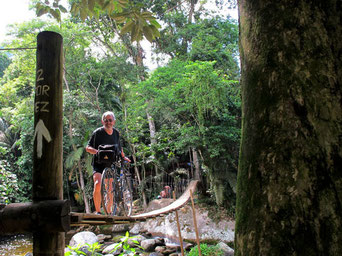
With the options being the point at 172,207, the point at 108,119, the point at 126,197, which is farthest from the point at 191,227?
the point at 108,119

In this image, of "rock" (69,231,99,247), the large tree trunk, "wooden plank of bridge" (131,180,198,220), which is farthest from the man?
"rock" (69,231,99,247)

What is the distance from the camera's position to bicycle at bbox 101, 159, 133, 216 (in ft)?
9.05

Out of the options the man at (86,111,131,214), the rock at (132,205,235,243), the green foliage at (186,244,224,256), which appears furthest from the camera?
the rock at (132,205,235,243)

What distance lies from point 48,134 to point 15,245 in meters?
8.43

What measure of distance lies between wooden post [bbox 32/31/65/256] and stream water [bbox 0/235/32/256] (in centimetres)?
720

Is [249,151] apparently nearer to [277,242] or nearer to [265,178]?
[265,178]

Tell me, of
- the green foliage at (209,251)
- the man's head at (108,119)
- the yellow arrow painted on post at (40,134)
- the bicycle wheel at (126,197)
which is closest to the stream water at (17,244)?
the green foliage at (209,251)

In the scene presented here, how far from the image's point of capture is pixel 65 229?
3.89 ft

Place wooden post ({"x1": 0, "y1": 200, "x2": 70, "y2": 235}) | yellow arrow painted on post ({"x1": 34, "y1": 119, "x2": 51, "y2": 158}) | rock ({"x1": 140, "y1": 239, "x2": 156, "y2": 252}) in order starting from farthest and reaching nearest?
rock ({"x1": 140, "y1": 239, "x2": 156, "y2": 252})
yellow arrow painted on post ({"x1": 34, "y1": 119, "x2": 51, "y2": 158})
wooden post ({"x1": 0, "y1": 200, "x2": 70, "y2": 235})

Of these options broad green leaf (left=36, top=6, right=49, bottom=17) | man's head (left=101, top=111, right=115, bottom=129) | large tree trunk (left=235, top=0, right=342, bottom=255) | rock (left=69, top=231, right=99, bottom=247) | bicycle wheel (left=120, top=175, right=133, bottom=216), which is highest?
broad green leaf (left=36, top=6, right=49, bottom=17)

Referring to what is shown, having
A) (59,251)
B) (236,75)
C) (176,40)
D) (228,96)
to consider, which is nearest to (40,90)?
(59,251)

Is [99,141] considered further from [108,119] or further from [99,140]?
[108,119]

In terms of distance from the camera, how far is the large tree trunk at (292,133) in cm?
75

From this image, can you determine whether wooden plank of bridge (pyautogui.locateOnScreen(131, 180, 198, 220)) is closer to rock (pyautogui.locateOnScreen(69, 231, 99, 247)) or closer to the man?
the man
